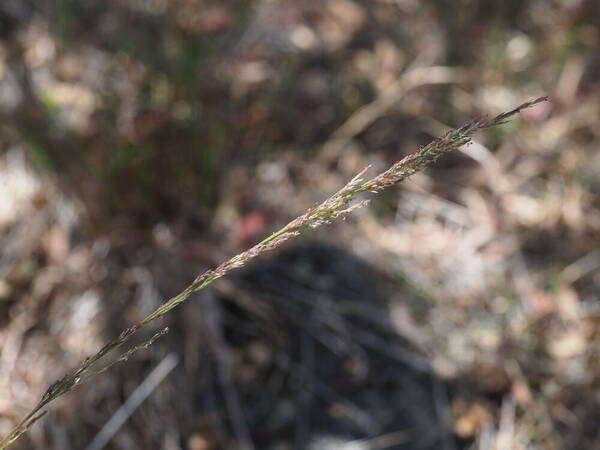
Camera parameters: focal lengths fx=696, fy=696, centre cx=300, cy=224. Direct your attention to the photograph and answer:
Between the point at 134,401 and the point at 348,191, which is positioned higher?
the point at 348,191

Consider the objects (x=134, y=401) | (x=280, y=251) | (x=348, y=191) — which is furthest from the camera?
(x=280, y=251)

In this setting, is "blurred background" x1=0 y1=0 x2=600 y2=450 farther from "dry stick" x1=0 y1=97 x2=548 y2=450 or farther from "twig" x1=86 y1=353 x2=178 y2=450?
"dry stick" x1=0 y1=97 x2=548 y2=450

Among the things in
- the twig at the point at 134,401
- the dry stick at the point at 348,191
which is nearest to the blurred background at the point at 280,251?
the twig at the point at 134,401

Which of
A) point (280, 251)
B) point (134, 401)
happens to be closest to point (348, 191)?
point (134, 401)

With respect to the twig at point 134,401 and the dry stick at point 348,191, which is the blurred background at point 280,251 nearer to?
the twig at point 134,401

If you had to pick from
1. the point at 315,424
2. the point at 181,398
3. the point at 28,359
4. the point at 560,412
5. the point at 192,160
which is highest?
the point at 192,160

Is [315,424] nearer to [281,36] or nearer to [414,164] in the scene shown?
[414,164]

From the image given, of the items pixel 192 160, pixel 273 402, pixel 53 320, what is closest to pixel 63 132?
pixel 192 160

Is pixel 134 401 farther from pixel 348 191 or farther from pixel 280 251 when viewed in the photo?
pixel 348 191
